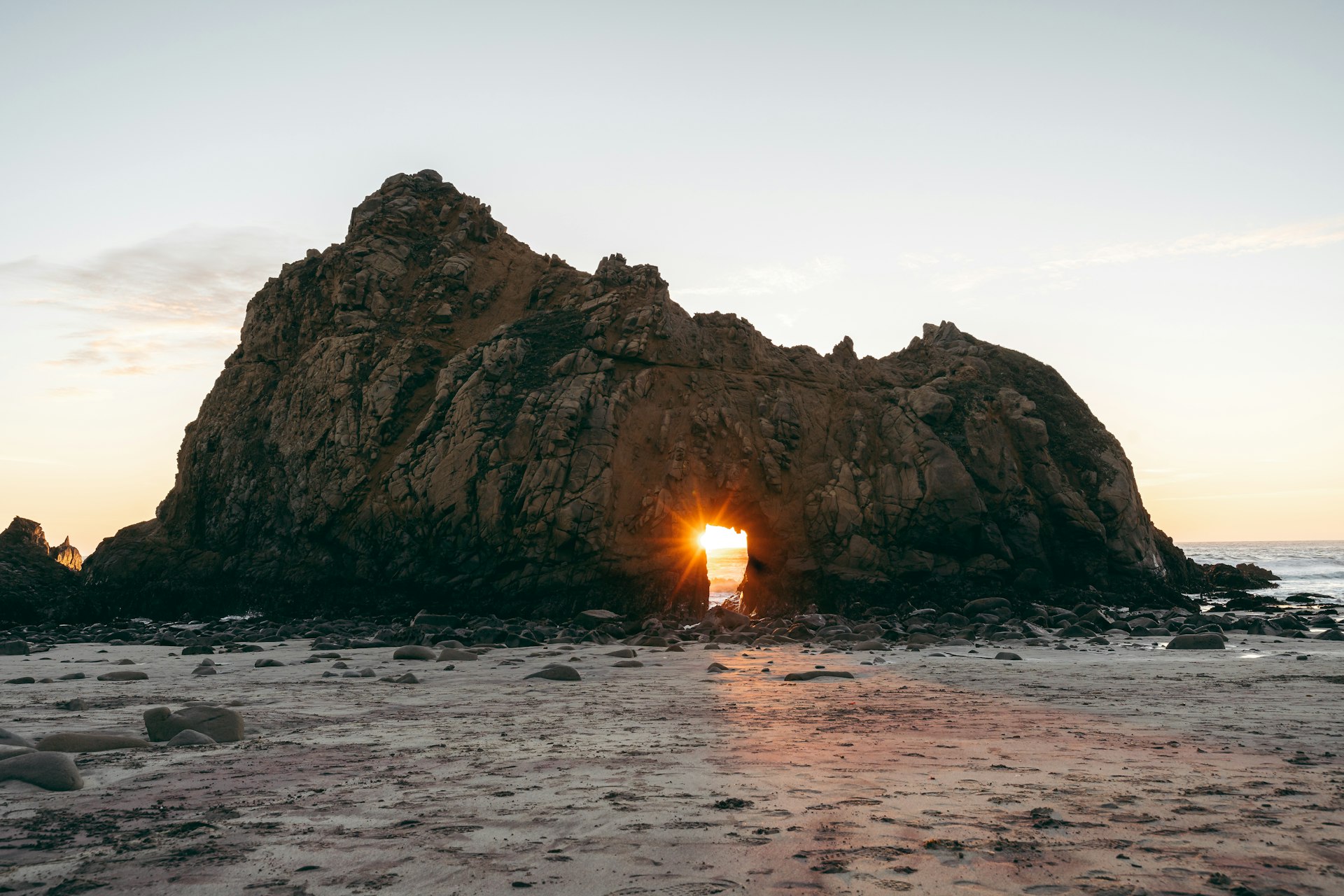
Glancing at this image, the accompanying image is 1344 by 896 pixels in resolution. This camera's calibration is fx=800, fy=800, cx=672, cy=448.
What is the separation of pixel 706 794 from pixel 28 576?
30.0 meters

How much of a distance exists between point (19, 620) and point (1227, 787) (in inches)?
1213

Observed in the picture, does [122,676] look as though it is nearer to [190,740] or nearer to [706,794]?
[190,740]

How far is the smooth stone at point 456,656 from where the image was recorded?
1391 cm

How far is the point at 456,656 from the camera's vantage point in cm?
1405

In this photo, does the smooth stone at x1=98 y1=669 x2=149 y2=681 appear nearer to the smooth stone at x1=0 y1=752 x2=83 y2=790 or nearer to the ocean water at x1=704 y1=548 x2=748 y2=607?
the smooth stone at x1=0 y1=752 x2=83 y2=790

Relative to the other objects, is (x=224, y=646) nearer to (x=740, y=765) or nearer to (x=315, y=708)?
(x=315, y=708)

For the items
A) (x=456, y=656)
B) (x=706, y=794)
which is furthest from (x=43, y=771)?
(x=456, y=656)

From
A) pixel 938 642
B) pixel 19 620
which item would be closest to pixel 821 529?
pixel 938 642

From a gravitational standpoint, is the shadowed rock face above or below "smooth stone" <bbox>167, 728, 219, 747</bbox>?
above

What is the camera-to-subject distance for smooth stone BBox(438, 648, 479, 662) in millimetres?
13906

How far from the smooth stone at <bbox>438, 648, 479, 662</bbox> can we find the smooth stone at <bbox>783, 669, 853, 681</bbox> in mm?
5918

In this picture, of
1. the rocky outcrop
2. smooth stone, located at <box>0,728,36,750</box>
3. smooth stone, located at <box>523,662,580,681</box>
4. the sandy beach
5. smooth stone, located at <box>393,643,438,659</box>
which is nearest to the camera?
the sandy beach

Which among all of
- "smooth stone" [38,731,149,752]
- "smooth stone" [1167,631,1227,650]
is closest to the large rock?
"smooth stone" [38,731,149,752]

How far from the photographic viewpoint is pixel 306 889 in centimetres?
334
